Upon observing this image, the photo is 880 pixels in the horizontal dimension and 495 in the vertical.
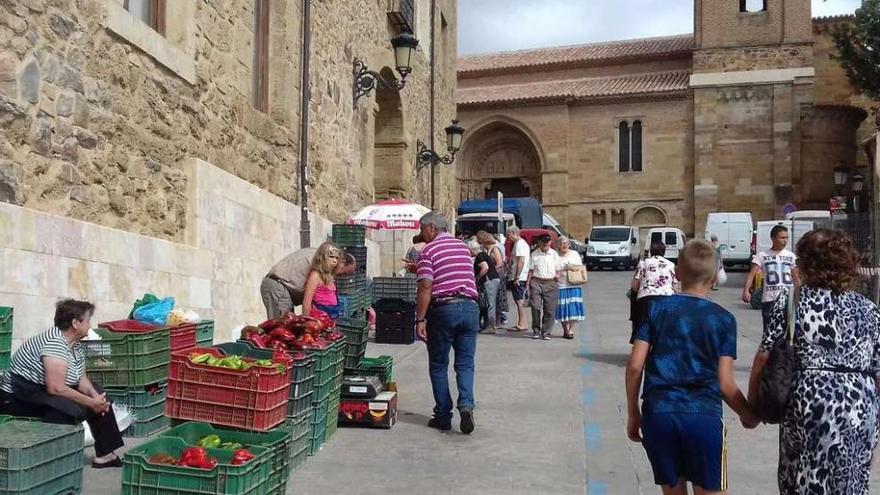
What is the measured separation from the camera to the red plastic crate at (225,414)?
15.7 feet

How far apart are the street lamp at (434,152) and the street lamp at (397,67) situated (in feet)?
12.2

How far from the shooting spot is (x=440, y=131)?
23984mm

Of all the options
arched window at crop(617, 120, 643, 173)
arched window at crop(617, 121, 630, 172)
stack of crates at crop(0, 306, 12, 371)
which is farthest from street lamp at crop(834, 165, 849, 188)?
stack of crates at crop(0, 306, 12, 371)

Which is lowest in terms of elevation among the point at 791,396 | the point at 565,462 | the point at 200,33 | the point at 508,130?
the point at 565,462

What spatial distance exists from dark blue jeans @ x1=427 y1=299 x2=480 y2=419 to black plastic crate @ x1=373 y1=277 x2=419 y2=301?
612 cm

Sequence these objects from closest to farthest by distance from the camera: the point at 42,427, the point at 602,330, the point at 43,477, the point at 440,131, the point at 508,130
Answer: the point at 43,477, the point at 42,427, the point at 602,330, the point at 440,131, the point at 508,130

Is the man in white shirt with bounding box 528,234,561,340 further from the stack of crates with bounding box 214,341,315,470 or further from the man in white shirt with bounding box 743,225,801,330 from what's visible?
the stack of crates with bounding box 214,341,315,470

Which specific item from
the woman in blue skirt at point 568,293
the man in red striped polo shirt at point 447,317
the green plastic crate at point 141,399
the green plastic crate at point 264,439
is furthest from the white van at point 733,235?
the green plastic crate at point 264,439

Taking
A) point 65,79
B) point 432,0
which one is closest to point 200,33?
point 65,79

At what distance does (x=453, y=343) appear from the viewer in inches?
259

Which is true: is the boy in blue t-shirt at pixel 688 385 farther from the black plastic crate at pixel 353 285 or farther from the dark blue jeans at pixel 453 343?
the black plastic crate at pixel 353 285

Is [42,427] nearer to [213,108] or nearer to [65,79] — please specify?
[65,79]

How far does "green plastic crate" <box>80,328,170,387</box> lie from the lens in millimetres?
5816

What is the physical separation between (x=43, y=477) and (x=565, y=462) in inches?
129
